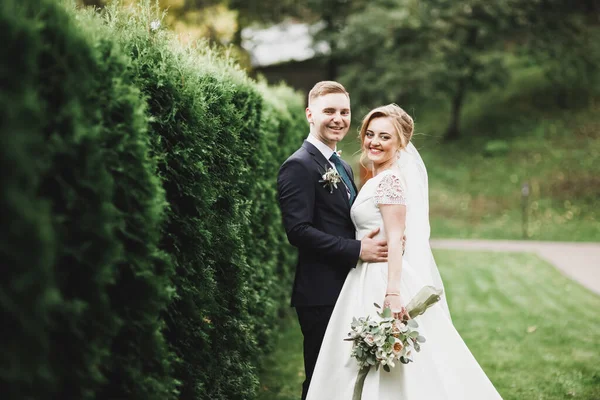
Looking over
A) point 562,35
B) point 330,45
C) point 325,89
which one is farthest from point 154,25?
point 330,45

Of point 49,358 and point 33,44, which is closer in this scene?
point 33,44

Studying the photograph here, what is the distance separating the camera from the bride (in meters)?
3.84

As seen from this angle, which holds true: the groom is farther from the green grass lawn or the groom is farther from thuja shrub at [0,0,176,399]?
the green grass lawn

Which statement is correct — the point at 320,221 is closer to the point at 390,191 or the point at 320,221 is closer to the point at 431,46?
the point at 390,191

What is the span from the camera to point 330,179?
4016 millimetres

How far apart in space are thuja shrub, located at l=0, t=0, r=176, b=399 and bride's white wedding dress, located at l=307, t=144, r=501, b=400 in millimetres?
1291

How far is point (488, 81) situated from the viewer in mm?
21906

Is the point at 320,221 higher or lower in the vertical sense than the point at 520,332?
higher

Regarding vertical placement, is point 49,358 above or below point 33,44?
below

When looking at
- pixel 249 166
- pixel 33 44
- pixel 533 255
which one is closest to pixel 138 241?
pixel 33 44

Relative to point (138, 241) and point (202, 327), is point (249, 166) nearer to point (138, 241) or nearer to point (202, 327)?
point (202, 327)

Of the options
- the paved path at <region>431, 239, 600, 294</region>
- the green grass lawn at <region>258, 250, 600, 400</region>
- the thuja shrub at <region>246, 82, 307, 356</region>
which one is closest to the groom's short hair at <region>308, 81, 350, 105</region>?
the thuja shrub at <region>246, 82, 307, 356</region>

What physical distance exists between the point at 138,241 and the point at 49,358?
0.68 metres

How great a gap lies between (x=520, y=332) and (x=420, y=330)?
4.32 meters
